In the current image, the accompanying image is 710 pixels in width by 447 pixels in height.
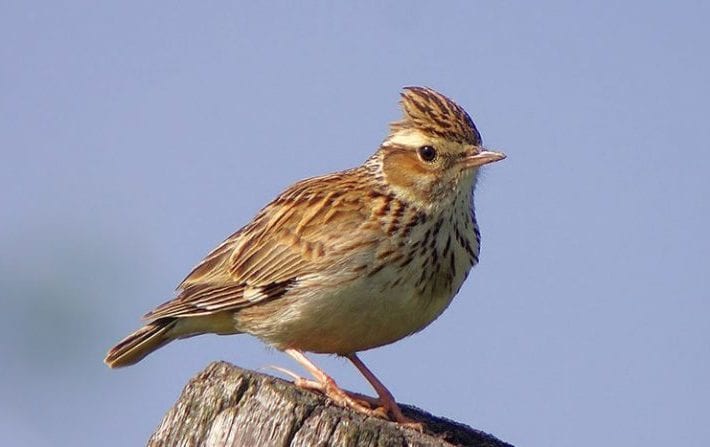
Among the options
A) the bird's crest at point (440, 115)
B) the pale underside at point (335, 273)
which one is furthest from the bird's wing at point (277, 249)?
the bird's crest at point (440, 115)

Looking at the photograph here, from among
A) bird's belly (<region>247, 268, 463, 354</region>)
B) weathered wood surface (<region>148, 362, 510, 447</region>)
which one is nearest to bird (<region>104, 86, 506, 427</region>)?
bird's belly (<region>247, 268, 463, 354</region>)

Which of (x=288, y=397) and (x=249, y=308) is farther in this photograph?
(x=249, y=308)

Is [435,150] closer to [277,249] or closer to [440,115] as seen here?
[440,115]

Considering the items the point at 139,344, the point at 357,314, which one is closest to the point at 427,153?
the point at 357,314

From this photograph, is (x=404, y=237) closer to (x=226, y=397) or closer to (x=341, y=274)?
(x=341, y=274)

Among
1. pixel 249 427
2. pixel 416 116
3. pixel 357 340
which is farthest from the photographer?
pixel 416 116

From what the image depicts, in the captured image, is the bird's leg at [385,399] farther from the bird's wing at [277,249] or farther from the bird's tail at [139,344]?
the bird's tail at [139,344]

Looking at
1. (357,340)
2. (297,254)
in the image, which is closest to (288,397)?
(357,340)
